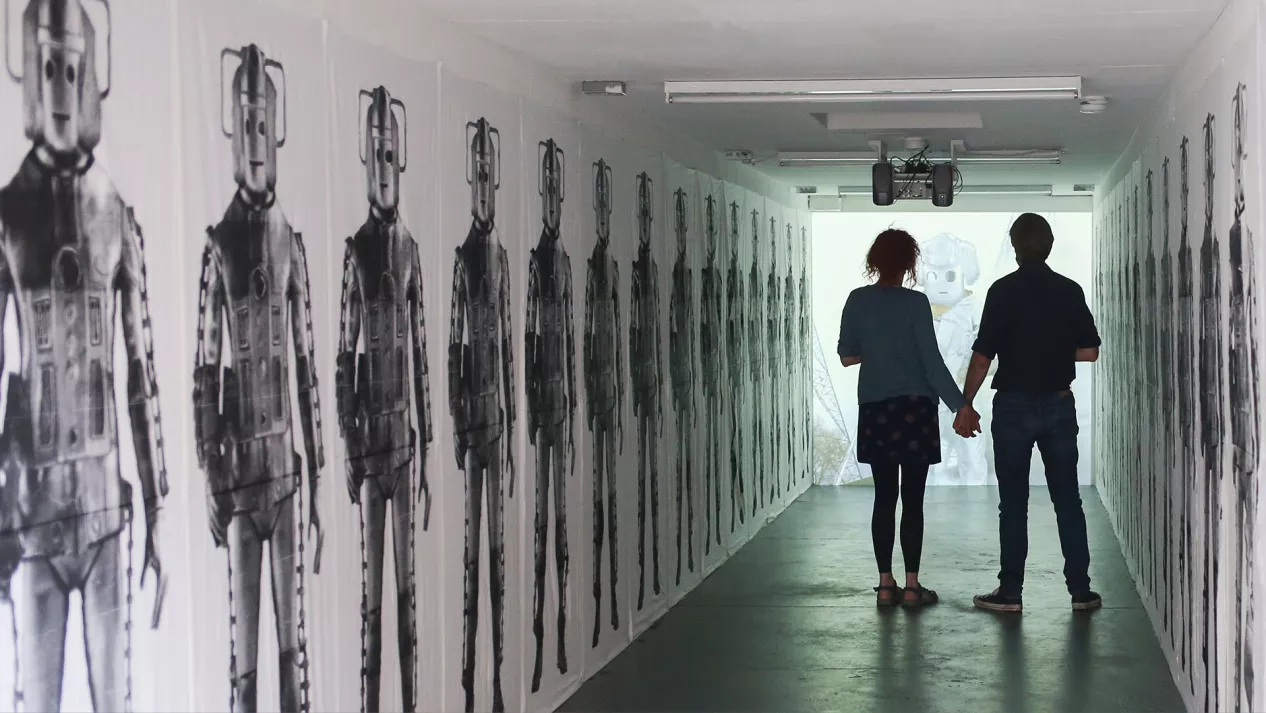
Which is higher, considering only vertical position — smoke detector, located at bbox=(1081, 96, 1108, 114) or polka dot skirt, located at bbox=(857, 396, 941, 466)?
smoke detector, located at bbox=(1081, 96, 1108, 114)

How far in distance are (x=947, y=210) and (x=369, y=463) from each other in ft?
28.3

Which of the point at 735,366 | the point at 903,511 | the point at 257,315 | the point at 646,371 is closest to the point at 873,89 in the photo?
the point at 646,371

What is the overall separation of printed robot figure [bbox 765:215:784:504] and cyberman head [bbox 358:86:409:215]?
Result: 6176 mm

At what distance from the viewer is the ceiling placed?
4.11 meters

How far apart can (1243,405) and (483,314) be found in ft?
6.89

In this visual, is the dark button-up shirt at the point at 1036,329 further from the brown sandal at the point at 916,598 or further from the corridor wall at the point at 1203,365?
the brown sandal at the point at 916,598

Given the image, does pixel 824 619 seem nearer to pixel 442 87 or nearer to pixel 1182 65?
pixel 1182 65

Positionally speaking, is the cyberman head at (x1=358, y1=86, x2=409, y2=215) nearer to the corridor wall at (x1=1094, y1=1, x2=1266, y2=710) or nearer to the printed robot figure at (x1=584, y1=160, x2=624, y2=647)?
the printed robot figure at (x1=584, y1=160, x2=624, y2=647)

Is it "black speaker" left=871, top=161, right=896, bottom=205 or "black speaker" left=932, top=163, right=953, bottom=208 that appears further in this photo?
"black speaker" left=932, top=163, right=953, bottom=208

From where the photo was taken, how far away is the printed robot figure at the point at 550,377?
16.4ft

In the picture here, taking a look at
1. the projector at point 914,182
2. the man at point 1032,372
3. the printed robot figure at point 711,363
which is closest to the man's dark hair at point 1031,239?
the man at point 1032,372

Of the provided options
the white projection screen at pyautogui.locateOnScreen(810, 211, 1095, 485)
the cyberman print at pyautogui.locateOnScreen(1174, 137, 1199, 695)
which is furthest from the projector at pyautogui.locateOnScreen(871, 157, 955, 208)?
the white projection screen at pyautogui.locateOnScreen(810, 211, 1095, 485)

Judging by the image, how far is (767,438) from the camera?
388 inches

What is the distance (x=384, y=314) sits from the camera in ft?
12.2
